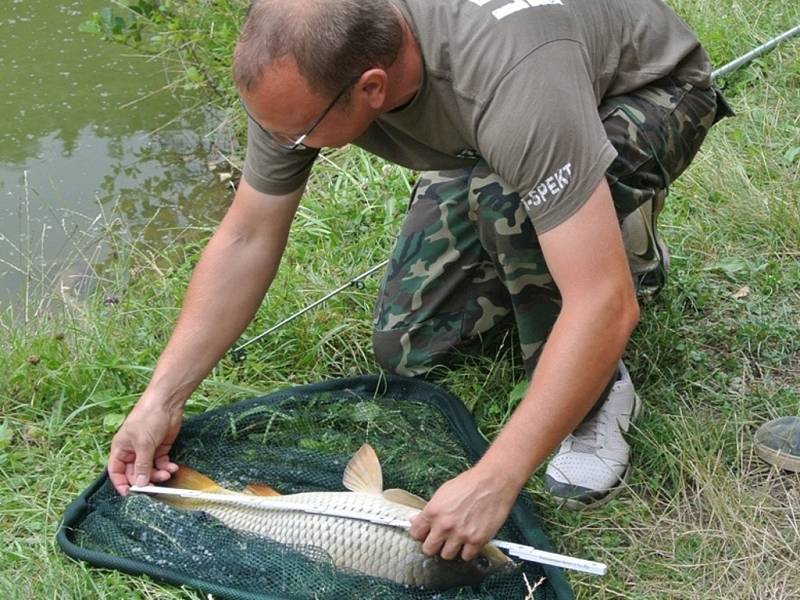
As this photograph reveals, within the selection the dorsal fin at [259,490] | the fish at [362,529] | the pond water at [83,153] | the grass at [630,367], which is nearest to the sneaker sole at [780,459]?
the grass at [630,367]

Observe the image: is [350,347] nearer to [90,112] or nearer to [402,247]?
[402,247]

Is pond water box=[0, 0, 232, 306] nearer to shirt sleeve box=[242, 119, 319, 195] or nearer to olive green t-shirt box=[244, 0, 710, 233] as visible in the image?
shirt sleeve box=[242, 119, 319, 195]

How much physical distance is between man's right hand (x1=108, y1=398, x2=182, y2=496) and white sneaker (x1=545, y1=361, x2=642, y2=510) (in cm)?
97

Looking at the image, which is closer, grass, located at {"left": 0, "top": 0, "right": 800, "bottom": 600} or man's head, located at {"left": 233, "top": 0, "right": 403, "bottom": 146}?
man's head, located at {"left": 233, "top": 0, "right": 403, "bottom": 146}

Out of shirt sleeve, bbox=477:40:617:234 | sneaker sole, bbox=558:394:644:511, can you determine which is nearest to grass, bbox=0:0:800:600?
sneaker sole, bbox=558:394:644:511

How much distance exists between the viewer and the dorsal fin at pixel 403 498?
8.66 ft

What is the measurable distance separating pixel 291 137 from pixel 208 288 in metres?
0.58

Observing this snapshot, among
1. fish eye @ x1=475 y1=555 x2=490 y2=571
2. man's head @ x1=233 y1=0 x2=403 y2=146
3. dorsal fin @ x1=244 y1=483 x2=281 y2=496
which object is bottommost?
dorsal fin @ x1=244 y1=483 x2=281 y2=496

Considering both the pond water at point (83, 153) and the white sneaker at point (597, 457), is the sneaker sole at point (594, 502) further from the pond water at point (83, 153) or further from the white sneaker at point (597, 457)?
the pond water at point (83, 153)

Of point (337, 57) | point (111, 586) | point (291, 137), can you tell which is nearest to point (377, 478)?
point (111, 586)

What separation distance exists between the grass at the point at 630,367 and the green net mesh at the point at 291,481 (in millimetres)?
92

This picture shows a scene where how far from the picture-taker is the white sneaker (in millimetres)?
2879

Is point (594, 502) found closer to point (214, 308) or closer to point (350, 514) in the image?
point (350, 514)

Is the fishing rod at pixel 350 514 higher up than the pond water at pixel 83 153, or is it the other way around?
the fishing rod at pixel 350 514
